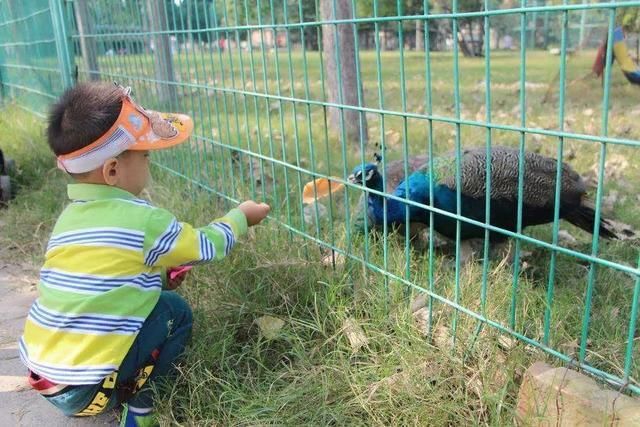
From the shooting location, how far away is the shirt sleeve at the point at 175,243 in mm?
2016

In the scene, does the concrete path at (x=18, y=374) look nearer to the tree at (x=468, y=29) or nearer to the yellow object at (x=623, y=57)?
the tree at (x=468, y=29)

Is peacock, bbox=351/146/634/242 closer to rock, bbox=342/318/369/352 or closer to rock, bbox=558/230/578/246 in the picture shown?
rock, bbox=558/230/578/246

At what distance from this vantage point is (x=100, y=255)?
197cm

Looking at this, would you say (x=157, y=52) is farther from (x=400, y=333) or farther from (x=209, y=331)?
(x=400, y=333)

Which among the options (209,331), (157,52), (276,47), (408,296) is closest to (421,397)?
Result: (408,296)

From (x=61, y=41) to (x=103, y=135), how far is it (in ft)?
13.1

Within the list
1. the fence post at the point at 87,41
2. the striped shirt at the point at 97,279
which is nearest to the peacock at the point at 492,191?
the striped shirt at the point at 97,279

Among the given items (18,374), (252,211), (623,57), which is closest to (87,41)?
(18,374)

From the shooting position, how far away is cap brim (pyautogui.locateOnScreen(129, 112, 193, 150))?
2068 millimetres

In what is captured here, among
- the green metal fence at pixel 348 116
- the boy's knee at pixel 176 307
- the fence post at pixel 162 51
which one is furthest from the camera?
the fence post at pixel 162 51

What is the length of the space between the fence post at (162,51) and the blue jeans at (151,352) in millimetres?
2013

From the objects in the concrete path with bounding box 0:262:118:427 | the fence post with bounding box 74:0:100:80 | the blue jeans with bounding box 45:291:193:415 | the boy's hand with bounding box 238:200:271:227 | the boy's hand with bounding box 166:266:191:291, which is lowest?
the concrete path with bounding box 0:262:118:427

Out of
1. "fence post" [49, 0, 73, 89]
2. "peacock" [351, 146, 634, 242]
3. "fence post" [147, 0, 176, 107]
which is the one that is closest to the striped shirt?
"peacock" [351, 146, 634, 242]

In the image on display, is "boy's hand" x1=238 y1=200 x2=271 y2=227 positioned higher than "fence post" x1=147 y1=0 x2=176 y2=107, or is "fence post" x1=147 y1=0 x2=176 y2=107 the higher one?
"fence post" x1=147 y1=0 x2=176 y2=107
